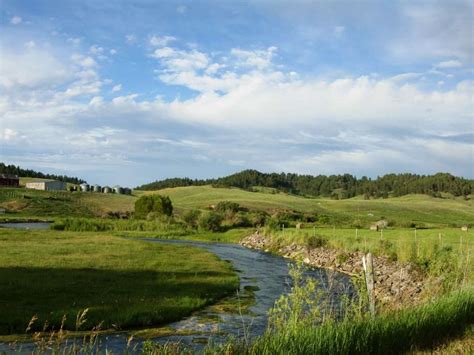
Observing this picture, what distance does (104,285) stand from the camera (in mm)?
23625

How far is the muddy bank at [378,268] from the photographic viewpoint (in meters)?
24.0

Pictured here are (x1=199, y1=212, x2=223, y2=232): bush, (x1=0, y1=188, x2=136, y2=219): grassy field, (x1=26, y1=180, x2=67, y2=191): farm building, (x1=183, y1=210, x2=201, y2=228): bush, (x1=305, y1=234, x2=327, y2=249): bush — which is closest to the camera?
(x1=305, y1=234, x2=327, y2=249): bush

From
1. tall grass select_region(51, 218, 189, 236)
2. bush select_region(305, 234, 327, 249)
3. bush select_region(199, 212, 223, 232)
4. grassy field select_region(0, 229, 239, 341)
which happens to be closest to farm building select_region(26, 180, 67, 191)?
tall grass select_region(51, 218, 189, 236)

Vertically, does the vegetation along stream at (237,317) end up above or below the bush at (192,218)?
below

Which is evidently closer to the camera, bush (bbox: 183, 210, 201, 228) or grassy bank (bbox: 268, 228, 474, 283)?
grassy bank (bbox: 268, 228, 474, 283)

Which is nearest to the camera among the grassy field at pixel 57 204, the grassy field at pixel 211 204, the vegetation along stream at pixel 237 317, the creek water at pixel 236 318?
the creek water at pixel 236 318

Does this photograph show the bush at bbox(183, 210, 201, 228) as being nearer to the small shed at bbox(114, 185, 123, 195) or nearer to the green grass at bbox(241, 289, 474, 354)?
the green grass at bbox(241, 289, 474, 354)

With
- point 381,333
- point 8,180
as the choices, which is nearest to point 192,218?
point 381,333

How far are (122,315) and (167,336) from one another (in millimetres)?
2401

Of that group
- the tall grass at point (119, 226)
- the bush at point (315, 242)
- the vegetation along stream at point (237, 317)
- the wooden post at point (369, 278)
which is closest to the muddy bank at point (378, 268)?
the bush at point (315, 242)

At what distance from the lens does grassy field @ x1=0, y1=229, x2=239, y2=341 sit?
18.0 meters

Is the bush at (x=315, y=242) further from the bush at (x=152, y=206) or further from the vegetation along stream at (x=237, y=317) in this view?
the bush at (x=152, y=206)

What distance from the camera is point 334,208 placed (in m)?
156

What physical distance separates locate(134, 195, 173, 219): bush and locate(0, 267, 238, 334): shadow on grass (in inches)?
2533
